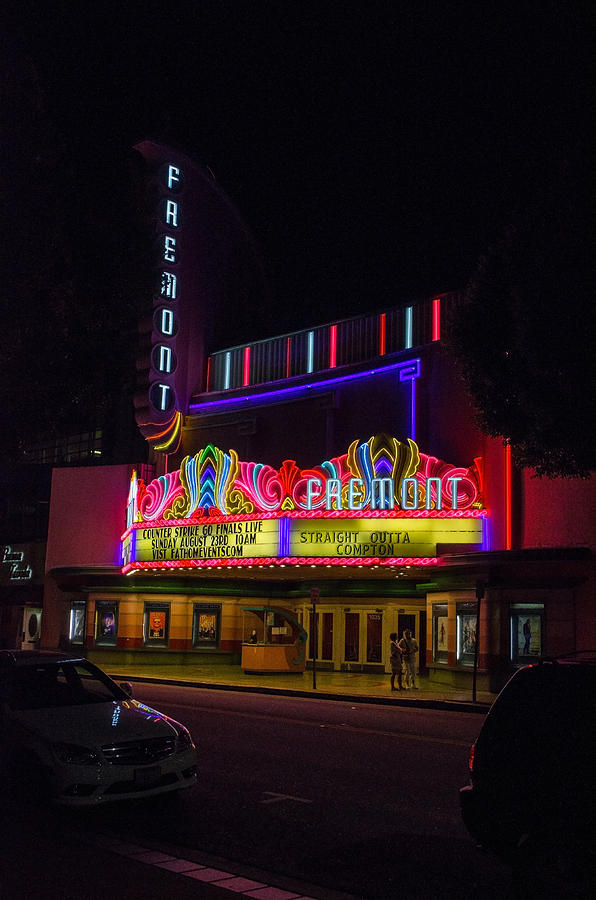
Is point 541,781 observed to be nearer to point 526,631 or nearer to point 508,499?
point 526,631

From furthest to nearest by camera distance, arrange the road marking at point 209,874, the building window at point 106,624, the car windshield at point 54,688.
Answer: the building window at point 106,624 → the car windshield at point 54,688 → the road marking at point 209,874

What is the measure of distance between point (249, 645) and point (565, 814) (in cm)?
2644

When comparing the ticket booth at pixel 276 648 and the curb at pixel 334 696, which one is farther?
the ticket booth at pixel 276 648

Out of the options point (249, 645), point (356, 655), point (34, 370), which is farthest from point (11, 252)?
point (356, 655)

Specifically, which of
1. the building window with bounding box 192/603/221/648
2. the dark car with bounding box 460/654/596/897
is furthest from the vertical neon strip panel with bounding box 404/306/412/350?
the dark car with bounding box 460/654/596/897

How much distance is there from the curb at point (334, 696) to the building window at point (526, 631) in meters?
3.13

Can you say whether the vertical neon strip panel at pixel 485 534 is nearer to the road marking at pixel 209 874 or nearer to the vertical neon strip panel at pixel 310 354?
the vertical neon strip panel at pixel 310 354

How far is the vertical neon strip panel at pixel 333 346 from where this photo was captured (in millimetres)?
30188

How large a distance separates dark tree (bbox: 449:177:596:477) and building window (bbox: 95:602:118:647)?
20.1 metres

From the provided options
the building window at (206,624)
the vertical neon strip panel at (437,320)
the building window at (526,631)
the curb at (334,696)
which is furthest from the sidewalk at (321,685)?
the vertical neon strip panel at (437,320)

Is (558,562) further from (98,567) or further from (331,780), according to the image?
(98,567)

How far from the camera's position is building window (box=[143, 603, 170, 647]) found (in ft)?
115

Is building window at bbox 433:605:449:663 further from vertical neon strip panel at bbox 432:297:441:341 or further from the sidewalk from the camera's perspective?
vertical neon strip panel at bbox 432:297:441:341

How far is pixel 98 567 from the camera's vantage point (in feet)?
111
